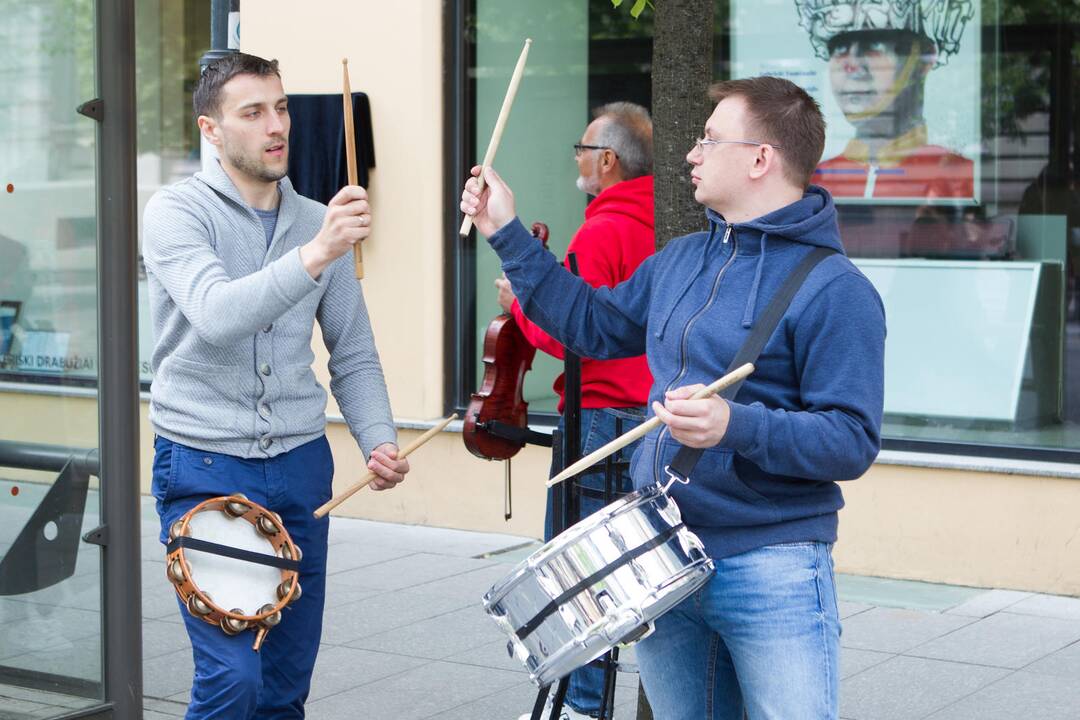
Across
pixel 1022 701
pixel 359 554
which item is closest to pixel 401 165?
pixel 359 554

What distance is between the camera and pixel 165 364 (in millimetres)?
3625

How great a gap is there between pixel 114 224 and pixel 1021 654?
347 cm

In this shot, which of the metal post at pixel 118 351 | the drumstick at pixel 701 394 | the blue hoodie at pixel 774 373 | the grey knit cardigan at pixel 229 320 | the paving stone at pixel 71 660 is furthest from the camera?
the paving stone at pixel 71 660

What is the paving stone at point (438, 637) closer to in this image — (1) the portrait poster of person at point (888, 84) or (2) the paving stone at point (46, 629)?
(2) the paving stone at point (46, 629)

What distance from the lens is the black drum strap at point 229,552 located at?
11.3 feet

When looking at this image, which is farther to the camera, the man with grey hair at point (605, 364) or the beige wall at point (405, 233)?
the beige wall at point (405, 233)

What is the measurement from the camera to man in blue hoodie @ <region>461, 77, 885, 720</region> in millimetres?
2867

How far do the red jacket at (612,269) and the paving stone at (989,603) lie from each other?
234cm

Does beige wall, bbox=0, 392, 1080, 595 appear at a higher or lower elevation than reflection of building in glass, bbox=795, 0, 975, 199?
lower

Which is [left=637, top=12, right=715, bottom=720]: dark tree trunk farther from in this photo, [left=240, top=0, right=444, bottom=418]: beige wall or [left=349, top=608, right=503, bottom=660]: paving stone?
[left=240, top=0, right=444, bottom=418]: beige wall

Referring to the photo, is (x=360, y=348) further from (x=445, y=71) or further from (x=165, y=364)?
(x=445, y=71)

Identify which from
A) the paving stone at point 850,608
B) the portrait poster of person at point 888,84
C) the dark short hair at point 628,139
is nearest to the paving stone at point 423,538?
the paving stone at point 850,608

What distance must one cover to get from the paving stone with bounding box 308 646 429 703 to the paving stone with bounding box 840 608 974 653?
161cm

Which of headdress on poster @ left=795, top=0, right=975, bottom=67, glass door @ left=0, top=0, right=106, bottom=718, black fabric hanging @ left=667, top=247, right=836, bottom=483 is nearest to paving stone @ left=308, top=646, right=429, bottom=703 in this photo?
glass door @ left=0, top=0, right=106, bottom=718
